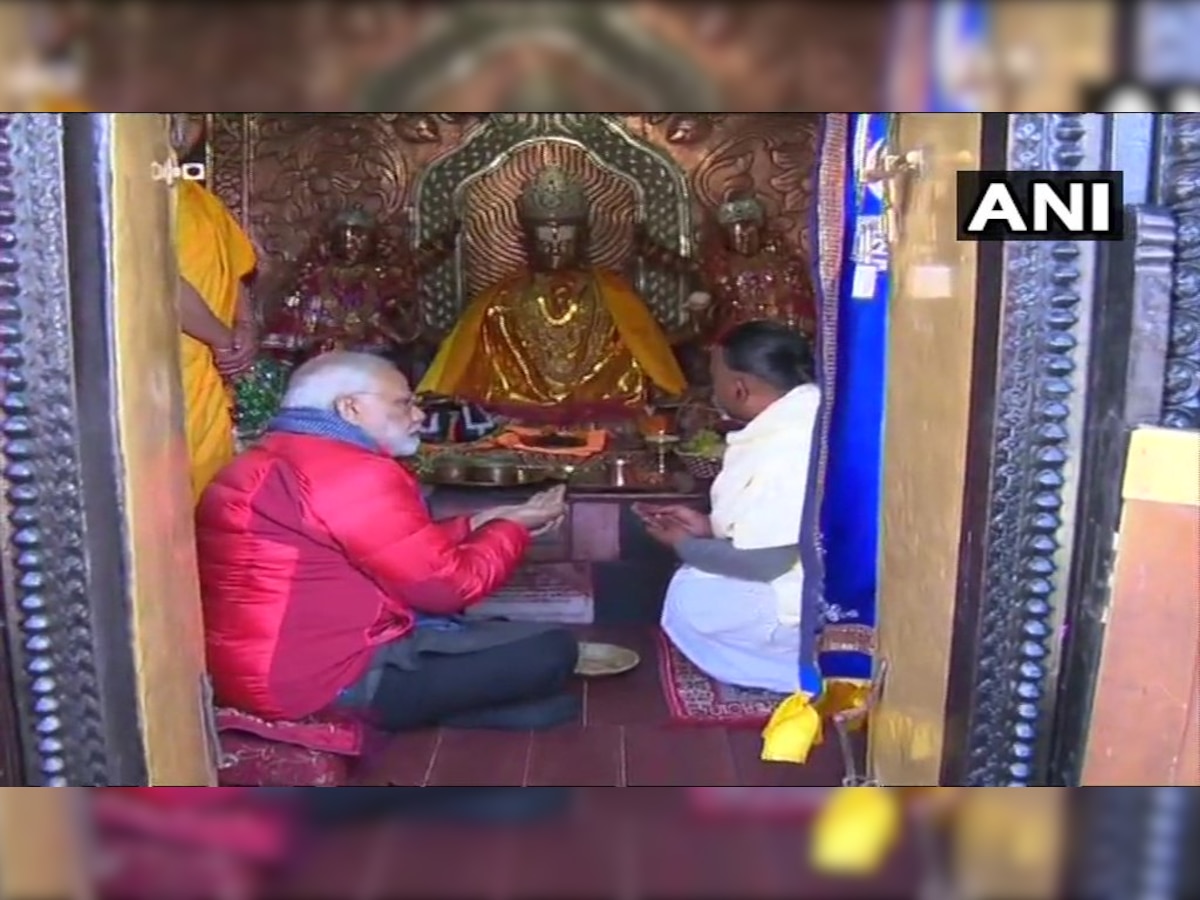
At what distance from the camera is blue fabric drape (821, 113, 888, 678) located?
1376 millimetres

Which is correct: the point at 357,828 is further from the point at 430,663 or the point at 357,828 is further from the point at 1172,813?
the point at 1172,813

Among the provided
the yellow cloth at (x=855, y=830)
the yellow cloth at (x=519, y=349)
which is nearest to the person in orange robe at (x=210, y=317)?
the yellow cloth at (x=519, y=349)

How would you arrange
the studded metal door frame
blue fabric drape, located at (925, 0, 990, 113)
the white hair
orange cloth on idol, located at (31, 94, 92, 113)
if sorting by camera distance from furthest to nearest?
the white hair
the studded metal door frame
orange cloth on idol, located at (31, 94, 92, 113)
blue fabric drape, located at (925, 0, 990, 113)

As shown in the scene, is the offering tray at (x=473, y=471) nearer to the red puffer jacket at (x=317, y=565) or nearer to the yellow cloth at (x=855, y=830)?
the red puffer jacket at (x=317, y=565)

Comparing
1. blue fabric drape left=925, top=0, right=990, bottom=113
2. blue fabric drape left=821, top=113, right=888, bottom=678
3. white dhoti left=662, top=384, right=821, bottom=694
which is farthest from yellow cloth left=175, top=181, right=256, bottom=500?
blue fabric drape left=925, top=0, right=990, bottom=113

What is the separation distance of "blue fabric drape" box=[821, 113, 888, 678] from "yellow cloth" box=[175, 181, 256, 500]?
546 millimetres

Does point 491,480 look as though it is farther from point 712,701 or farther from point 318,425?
point 712,701

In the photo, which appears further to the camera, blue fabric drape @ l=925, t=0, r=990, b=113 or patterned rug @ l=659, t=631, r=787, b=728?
patterned rug @ l=659, t=631, r=787, b=728

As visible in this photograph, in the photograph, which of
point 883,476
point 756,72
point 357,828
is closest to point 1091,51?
point 756,72

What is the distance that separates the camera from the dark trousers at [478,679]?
56.5 inches

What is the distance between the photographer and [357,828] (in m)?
1.44

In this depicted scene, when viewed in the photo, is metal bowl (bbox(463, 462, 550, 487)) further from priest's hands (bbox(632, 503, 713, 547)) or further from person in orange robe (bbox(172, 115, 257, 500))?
person in orange robe (bbox(172, 115, 257, 500))

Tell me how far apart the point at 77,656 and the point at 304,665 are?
0.20 metres

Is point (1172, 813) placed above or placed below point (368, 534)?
below
